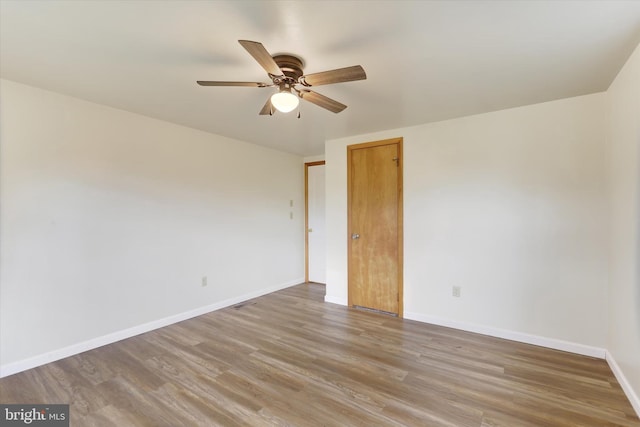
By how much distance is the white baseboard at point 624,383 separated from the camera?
175 cm

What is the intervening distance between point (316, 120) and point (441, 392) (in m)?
2.70

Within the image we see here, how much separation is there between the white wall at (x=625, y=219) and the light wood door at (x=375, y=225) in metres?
1.79

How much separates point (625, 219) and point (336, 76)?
229cm

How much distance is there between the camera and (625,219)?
2.00 m

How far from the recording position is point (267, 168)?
14.4 ft

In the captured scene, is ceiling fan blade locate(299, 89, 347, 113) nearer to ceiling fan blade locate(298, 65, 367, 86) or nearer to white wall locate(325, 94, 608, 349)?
ceiling fan blade locate(298, 65, 367, 86)

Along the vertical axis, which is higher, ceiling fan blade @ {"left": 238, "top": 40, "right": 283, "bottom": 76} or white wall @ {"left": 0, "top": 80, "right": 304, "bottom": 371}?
ceiling fan blade @ {"left": 238, "top": 40, "right": 283, "bottom": 76}

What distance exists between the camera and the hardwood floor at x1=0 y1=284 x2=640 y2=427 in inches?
68.4

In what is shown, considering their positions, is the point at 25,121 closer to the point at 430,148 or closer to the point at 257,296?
the point at 257,296

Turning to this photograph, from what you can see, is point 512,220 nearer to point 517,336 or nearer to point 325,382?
point 517,336

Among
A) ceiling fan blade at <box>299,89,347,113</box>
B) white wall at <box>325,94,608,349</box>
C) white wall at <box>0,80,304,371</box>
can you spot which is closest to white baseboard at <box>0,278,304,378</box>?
white wall at <box>0,80,304,371</box>

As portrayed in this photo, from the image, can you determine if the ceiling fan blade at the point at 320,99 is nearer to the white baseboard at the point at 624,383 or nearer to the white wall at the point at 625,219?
the white wall at the point at 625,219

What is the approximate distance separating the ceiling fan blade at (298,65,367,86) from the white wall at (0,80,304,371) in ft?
6.98

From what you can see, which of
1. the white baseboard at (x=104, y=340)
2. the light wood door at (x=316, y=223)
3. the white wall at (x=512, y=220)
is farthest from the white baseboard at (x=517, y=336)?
the white baseboard at (x=104, y=340)
